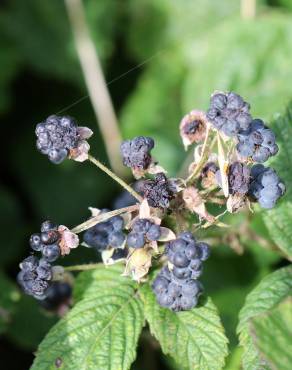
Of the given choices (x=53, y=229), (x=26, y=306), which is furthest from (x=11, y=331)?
(x=53, y=229)

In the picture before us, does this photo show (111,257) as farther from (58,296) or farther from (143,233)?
(58,296)

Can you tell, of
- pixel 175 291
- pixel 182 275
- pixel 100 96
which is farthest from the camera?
pixel 100 96

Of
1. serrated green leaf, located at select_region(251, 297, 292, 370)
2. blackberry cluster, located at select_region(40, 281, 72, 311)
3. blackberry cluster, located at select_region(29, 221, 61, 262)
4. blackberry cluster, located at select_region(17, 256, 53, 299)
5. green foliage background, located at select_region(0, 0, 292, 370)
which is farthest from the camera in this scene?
green foliage background, located at select_region(0, 0, 292, 370)

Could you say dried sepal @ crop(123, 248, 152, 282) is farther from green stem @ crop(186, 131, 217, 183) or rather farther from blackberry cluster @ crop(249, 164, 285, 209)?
blackberry cluster @ crop(249, 164, 285, 209)

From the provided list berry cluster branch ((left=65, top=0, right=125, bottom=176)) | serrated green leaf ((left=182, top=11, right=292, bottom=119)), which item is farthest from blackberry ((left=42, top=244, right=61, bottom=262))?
berry cluster branch ((left=65, top=0, right=125, bottom=176))

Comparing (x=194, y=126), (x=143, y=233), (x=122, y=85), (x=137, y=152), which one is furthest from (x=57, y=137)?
(x=122, y=85)

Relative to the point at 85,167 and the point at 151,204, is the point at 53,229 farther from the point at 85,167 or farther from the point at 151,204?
the point at 85,167
